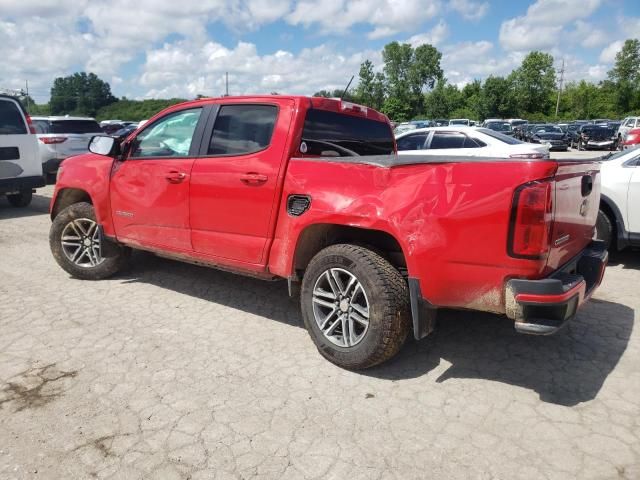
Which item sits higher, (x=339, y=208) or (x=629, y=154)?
(x=629, y=154)

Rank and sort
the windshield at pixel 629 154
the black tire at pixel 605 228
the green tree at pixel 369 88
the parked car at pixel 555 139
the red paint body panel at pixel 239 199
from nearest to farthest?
the red paint body panel at pixel 239 199 < the black tire at pixel 605 228 < the windshield at pixel 629 154 < the parked car at pixel 555 139 < the green tree at pixel 369 88

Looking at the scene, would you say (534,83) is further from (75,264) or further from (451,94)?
(75,264)

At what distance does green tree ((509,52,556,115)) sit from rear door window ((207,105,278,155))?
77.0 m

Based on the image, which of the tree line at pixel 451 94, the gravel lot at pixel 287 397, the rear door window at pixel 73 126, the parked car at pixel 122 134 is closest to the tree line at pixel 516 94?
the tree line at pixel 451 94

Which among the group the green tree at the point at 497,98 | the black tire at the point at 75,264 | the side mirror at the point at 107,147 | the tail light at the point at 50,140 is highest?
the green tree at the point at 497,98

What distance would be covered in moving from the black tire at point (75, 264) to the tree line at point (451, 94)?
59255 millimetres

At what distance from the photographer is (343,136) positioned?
4.19 metres

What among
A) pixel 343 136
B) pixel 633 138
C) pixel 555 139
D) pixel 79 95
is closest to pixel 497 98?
pixel 555 139

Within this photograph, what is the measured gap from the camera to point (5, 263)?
19.6 feet

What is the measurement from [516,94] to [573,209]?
3185 inches

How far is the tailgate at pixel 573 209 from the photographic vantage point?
9.19ft

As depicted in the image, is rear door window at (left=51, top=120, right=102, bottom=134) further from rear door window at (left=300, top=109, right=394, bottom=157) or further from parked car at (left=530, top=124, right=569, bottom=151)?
parked car at (left=530, top=124, right=569, bottom=151)

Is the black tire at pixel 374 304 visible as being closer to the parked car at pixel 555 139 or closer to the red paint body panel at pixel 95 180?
the red paint body panel at pixel 95 180

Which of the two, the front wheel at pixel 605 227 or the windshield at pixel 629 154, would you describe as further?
the windshield at pixel 629 154
